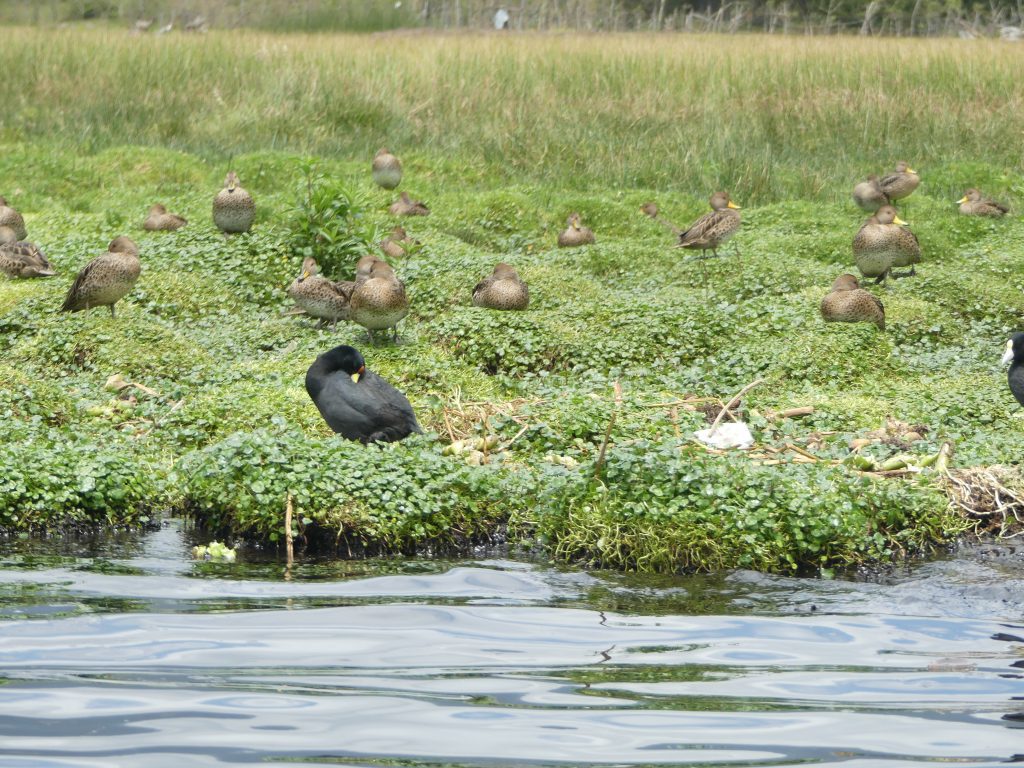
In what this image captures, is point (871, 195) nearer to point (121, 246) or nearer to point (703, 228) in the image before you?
point (703, 228)

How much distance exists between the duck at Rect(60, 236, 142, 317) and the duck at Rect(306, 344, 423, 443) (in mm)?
4112

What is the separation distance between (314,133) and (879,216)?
9359 mm

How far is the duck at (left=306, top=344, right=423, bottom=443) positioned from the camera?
9.81 metres

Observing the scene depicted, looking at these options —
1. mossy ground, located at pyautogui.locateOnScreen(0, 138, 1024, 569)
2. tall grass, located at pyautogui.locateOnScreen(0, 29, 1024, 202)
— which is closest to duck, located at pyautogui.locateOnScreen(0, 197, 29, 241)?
mossy ground, located at pyautogui.locateOnScreen(0, 138, 1024, 569)

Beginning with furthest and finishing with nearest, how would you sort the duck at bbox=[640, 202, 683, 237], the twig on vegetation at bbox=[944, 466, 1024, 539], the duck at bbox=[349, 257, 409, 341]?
the duck at bbox=[640, 202, 683, 237]
the duck at bbox=[349, 257, 409, 341]
the twig on vegetation at bbox=[944, 466, 1024, 539]

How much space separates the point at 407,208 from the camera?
1798 cm

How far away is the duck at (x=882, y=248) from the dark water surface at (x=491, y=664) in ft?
21.2

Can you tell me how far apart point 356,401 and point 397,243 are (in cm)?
651

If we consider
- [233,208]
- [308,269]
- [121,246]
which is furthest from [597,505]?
→ [233,208]

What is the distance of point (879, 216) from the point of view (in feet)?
51.9

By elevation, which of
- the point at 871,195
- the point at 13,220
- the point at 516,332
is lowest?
the point at 516,332

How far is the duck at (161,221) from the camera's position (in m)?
16.5

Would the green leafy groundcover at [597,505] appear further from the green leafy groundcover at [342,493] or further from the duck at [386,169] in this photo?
the duck at [386,169]

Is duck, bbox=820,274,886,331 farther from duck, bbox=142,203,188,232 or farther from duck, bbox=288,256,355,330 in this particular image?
duck, bbox=142,203,188,232
